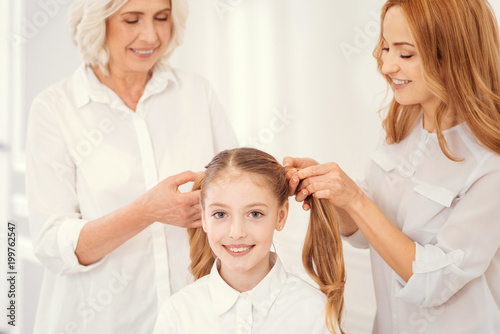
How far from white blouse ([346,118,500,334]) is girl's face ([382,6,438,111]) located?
0.50 feet

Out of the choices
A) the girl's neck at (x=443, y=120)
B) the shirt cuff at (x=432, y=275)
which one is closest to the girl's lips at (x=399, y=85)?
the girl's neck at (x=443, y=120)

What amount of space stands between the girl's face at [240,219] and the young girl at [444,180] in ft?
0.42

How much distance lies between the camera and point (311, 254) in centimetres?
166

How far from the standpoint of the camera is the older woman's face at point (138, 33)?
1.78 m

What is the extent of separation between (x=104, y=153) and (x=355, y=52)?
1077 millimetres

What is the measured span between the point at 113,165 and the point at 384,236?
2.82ft

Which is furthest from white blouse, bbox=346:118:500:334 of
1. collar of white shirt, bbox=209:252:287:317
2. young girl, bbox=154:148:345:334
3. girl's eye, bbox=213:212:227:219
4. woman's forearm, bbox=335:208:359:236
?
girl's eye, bbox=213:212:227:219

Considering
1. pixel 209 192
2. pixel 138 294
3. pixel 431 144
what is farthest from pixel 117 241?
pixel 431 144

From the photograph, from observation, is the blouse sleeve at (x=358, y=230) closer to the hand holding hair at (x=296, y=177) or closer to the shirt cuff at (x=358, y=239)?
the shirt cuff at (x=358, y=239)

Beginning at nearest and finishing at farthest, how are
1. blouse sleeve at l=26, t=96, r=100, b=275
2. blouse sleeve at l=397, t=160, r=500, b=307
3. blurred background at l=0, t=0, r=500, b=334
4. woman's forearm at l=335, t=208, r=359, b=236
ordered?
blouse sleeve at l=397, t=160, r=500, b=307, blouse sleeve at l=26, t=96, r=100, b=275, woman's forearm at l=335, t=208, r=359, b=236, blurred background at l=0, t=0, r=500, b=334

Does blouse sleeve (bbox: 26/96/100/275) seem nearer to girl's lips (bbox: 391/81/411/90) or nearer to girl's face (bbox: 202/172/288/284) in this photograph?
girl's face (bbox: 202/172/288/284)

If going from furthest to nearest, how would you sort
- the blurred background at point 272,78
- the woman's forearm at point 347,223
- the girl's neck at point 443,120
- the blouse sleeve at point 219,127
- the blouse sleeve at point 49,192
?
1. the blurred background at point 272,78
2. the blouse sleeve at point 219,127
3. the woman's forearm at point 347,223
4. the blouse sleeve at point 49,192
5. the girl's neck at point 443,120

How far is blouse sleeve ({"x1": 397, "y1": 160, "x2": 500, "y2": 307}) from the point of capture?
4.90ft

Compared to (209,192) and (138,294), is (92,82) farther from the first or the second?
(138,294)
